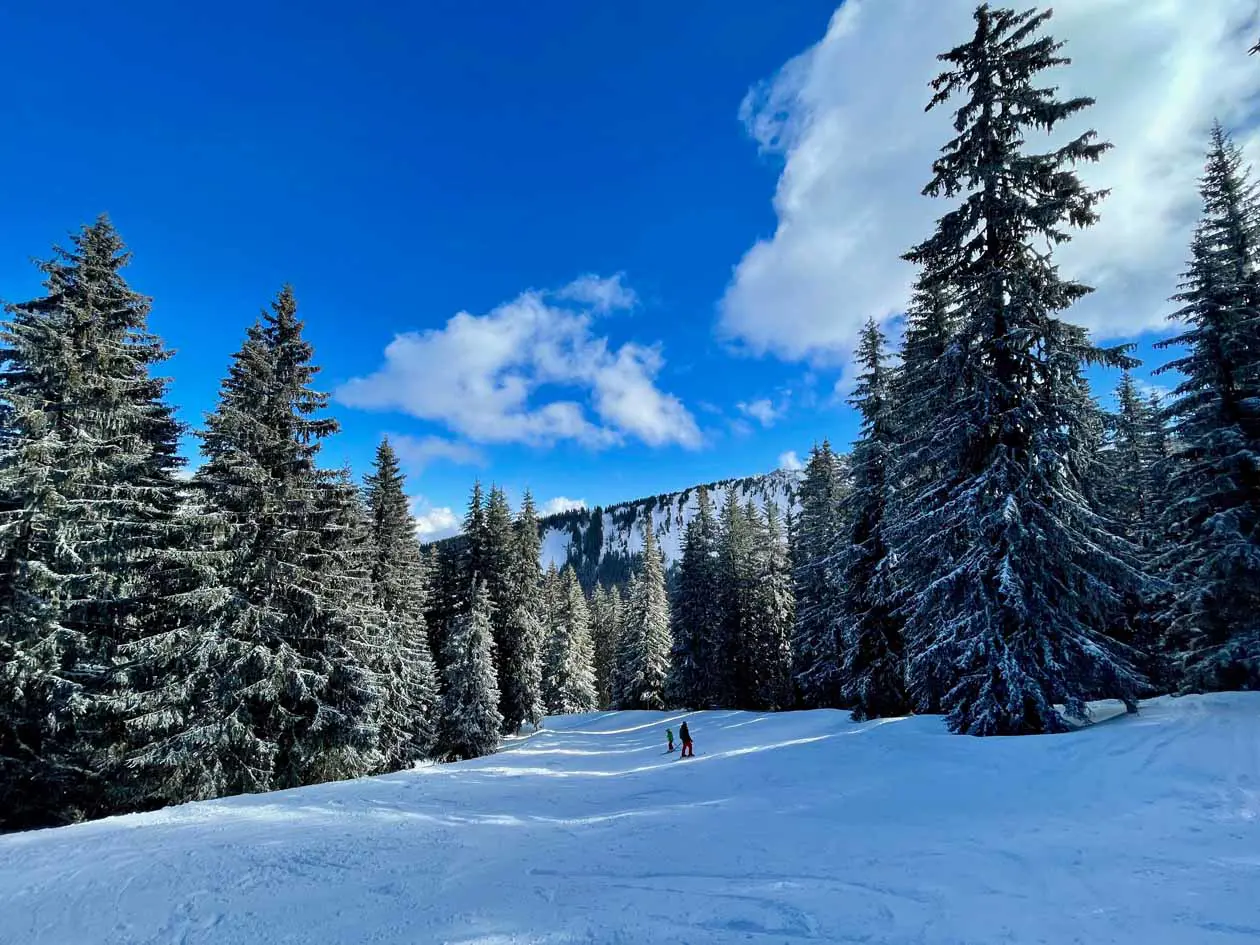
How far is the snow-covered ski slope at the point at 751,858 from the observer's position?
200 inches

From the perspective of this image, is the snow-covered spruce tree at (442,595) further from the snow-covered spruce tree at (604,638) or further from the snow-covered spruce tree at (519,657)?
the snow-covered spruce tree at (604,638)

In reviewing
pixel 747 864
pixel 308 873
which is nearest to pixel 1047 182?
pixel 747 864

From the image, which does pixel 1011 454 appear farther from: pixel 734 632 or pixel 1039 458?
pixel 734 632

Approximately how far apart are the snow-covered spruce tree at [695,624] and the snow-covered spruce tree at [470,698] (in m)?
14.4

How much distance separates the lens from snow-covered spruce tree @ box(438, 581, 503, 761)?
28172 millimetres

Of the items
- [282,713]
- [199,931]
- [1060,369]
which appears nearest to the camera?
[199,931]

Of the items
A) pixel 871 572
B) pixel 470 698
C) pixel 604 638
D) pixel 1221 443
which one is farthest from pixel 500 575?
pixel 604 638

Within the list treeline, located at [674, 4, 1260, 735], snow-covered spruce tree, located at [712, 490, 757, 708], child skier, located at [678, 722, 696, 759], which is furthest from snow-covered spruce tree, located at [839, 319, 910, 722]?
snow-covered spruce tree, located at [712, 490, 757, 708]

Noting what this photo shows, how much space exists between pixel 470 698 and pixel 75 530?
710 inches

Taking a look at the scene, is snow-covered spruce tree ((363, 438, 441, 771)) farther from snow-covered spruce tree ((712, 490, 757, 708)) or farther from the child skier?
snow-covered spruce tree ((712, 490, 757, 708))

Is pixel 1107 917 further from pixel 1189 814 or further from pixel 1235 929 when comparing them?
pixel 1189 814

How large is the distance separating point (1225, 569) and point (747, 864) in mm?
15794

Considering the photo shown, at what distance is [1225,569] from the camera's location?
47.8 feet

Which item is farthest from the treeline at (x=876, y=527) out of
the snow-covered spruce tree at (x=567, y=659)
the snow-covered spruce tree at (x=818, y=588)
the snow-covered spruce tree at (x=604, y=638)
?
the snow-covered spruce tree at (x=604, y=638)
